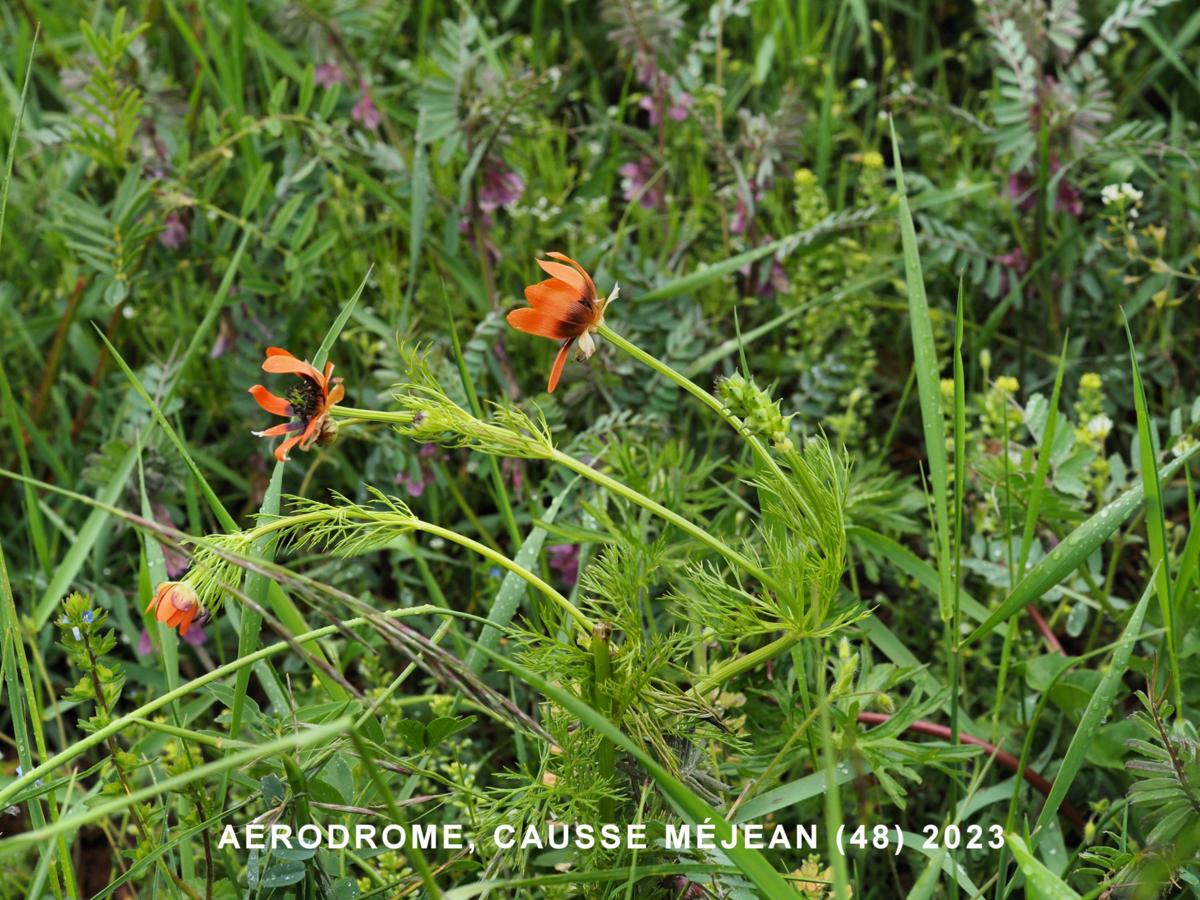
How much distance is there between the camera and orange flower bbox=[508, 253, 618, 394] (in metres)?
1.10

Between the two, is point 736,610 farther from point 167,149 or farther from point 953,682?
point 167,149

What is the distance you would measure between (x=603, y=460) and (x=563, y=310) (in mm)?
734

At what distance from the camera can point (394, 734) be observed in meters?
1.59

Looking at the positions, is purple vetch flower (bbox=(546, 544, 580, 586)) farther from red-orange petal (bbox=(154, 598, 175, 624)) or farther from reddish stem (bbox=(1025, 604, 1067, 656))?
red-orange petal (bbox=(154, 598, 175, 624))

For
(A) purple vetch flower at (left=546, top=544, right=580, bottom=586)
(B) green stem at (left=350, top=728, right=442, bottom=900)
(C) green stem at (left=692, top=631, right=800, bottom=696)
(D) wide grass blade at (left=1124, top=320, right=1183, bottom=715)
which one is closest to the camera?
(B) green stem at (left=350, top=728, right=442, bottom=900)

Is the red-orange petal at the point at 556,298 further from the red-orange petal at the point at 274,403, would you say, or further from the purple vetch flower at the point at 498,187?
the purple vetch flower at the point at 498,187

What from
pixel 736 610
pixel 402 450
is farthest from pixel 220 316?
pixel 736 610

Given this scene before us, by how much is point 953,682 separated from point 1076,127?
117 centimetres

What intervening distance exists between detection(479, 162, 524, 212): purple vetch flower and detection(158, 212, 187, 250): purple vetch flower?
52cm

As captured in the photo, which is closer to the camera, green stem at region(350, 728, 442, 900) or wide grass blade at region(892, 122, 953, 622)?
green stem at region(350, 728, 442, 900)

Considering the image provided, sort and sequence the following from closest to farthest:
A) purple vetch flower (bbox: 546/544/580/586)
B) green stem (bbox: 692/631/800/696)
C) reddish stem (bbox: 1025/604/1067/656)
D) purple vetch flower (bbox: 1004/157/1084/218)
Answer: green stem (bbox: 692/631/800/696) < reddish stem (bbox: 1025/604/1067/656) < purple vetch flower (bbox: 546/544/580/586) < purple vetch flower (bbox: 1004/157/1084/218)

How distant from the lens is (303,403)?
1.12 metres

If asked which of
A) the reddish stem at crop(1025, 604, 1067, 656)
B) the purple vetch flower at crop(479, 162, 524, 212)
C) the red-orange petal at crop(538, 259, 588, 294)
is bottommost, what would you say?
the reddish stem at crop(1025, 604, 1067, 656)

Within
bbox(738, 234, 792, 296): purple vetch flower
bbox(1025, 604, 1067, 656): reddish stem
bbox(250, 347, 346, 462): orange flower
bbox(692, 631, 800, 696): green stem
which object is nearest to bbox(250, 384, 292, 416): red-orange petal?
bbox(250, 347, 346, 462): orange flower
